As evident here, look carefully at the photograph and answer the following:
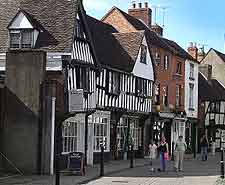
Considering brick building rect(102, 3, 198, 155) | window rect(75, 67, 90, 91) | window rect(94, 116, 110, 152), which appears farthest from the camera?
brick building rect(102, 3, 198, 155)

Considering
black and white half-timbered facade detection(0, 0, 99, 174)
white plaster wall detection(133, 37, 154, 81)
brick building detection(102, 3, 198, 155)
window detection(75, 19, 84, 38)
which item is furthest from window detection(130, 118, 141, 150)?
window detection(75, 19, 84, 38)

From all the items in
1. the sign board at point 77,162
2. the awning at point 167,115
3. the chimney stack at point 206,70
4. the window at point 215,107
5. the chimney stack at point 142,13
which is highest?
the chimney stack at point 142,13

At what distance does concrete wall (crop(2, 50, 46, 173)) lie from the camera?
21.0 meters

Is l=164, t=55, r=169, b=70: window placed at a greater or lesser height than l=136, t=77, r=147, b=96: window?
greater

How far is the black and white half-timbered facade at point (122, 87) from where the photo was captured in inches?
1200

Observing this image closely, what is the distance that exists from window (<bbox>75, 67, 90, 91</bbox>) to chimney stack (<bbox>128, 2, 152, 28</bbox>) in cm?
1969

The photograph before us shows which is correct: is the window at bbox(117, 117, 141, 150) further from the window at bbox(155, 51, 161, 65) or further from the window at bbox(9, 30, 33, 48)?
the window at bbox(9, 30, 33, 48)

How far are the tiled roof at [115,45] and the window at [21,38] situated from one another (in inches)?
252

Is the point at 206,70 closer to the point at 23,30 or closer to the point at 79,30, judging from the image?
the point at 79,30

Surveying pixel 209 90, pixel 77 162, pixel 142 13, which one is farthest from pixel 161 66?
pixel 77 162

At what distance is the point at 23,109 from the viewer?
2125 centimetres

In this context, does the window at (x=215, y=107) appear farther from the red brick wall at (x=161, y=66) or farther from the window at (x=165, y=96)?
the window at (x=165, y=96)

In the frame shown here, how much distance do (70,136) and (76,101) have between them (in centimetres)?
322

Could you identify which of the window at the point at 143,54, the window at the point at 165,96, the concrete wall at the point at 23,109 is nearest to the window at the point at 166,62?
the window at the point at 165,96
